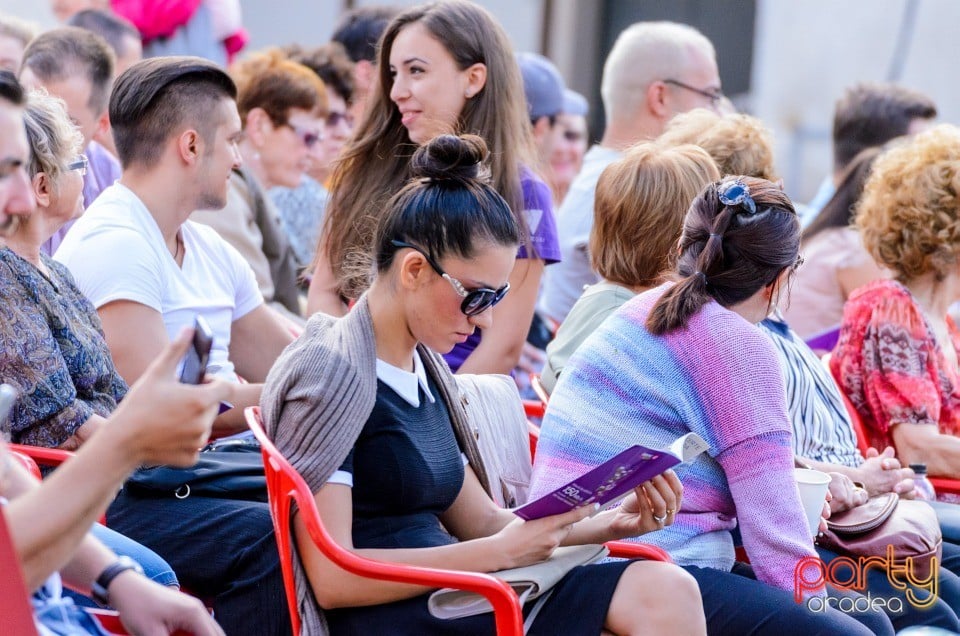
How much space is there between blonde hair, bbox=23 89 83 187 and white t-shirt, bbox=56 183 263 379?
217 mm

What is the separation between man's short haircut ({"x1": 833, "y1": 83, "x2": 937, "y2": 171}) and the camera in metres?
5.43

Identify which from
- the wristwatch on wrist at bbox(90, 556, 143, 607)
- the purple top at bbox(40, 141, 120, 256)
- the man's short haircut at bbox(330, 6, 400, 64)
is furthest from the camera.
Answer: the man's short haircut at bbox(330, 6, 400, 64)

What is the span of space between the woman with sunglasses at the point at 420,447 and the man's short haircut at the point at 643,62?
256 cm

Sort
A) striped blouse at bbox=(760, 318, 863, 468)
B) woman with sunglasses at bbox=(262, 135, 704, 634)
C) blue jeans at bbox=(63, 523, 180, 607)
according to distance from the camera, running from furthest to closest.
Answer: striped blouse at bbox=(760, 318, 863, 468), blue jeans at bbox=(63, 523, 180, 607), woman with sunglasses at bbox=(262, 135, 704, 634)

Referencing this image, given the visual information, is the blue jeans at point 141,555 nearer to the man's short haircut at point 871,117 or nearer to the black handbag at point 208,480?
the black handbag at point 208,480

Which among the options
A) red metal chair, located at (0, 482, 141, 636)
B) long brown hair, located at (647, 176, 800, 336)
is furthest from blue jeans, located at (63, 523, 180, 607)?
long brown hair, located at (647, 176, 800, 336)

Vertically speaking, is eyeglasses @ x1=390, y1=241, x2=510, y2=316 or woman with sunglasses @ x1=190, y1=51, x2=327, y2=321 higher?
eyeglasses @ x1=390, y1=241, x2=510, y2=316

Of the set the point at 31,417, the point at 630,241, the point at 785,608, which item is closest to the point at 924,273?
the point at 630,241

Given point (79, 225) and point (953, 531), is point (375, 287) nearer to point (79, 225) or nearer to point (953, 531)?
point (79, 225)

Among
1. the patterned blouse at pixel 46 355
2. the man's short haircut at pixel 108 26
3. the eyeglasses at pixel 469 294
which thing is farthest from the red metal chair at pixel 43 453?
the man's short haircut at pixel 108 26

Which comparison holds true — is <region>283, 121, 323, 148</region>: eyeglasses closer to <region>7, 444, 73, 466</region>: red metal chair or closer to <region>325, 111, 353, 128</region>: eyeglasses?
<region>325, 111, 353, 128</region>: eyeglasses

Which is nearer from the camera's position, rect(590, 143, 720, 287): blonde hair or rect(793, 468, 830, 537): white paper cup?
rect(793, 468, 830, 537): white paper cup

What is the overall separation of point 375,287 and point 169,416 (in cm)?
89

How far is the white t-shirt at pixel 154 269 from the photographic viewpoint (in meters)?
3.05
